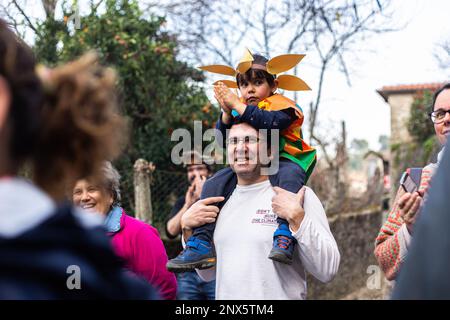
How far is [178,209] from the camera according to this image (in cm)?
596

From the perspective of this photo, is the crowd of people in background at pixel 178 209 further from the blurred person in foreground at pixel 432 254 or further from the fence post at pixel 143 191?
the fence post at pixel 143 191

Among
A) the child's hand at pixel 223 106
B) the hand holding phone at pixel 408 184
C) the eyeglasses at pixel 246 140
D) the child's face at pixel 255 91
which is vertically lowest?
the hand holding phone at pixel 408 184

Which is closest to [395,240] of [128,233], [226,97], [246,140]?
[246,140]

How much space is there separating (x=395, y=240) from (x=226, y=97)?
1081 mm

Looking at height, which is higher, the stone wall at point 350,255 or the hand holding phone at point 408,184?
the hand holding phone at point 408,184

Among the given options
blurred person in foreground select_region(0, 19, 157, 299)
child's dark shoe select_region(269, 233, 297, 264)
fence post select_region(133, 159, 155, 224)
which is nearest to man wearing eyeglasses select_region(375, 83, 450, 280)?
child's dark shoe select_region(269, 233, 297, 264)

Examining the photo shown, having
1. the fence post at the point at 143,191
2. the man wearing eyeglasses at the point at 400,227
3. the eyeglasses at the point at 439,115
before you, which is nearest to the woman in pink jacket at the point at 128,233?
the man wearing eyeglasses at the point at 400,227

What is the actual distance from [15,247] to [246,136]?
225 centimetres

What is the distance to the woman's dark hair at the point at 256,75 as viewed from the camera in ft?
11.6

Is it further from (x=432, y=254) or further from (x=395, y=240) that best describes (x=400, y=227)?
(x=432, y=254)

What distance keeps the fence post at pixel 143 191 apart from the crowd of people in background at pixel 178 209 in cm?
90

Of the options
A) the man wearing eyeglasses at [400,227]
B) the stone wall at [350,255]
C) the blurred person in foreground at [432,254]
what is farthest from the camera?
the stone wall at [350,255]

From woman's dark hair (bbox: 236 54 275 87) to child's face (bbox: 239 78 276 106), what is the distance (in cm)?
1

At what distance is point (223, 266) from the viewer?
3145 millimetres
